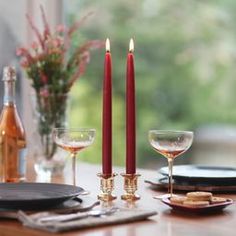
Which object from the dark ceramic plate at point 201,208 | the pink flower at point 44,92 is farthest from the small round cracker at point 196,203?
the pink flower at point 44,92

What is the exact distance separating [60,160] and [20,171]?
0.21m

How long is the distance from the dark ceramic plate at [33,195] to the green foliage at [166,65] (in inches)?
132

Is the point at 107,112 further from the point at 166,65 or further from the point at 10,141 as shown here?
the point at 166,65

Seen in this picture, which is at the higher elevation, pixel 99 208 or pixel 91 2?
pixel 91 2

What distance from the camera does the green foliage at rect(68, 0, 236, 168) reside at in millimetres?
4836

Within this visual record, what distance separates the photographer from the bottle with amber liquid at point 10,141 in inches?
66.1

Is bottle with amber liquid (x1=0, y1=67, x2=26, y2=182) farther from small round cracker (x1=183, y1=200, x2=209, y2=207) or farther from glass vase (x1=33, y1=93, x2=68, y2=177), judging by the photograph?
small round cracker (x1=183, y1=200, x2=209, y2=207)

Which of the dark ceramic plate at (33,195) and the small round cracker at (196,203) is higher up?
the dark ceramic plate at (33,195)

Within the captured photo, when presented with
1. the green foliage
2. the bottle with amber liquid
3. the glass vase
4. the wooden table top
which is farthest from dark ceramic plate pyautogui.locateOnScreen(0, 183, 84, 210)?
the green foliage

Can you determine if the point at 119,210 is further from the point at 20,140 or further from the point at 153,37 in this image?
the point at 153,37

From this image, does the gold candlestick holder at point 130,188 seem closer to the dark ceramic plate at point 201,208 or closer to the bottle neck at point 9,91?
the dark ceramic plate at point 201,208

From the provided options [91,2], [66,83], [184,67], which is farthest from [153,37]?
[66,83]

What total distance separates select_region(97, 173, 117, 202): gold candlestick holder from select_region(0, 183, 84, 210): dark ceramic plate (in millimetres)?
68

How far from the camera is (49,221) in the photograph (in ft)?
3.63
